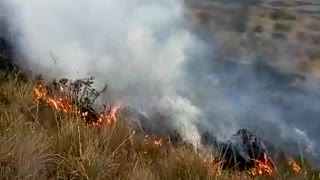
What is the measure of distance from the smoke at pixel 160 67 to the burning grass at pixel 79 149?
3.57ft

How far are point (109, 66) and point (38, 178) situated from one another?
13.1 feet

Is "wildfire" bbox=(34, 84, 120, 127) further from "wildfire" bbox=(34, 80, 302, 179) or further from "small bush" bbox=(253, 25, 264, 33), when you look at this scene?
"small bush" bbox=(253, 25, 264, 33)

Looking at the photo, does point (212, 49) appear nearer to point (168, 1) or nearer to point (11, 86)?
point (168, 1)

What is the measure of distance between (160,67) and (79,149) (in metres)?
4.35

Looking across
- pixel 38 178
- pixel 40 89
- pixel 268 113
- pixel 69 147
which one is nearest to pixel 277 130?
pixel 268 113

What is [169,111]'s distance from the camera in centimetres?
659

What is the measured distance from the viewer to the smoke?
21.6 feet

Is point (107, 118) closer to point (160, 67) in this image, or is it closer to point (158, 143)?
point (158, 143)

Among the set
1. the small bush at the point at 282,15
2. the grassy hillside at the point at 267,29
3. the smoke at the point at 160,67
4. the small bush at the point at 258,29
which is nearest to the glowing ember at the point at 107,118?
the smoke at the point at 160,67

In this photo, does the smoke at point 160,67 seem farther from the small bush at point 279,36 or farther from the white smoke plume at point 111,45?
the small bush at point 279,36

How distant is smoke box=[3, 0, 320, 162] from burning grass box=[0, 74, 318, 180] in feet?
3.57

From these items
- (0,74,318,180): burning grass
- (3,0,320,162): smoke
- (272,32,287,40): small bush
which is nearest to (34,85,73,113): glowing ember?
(0,74,318,180): burning grass

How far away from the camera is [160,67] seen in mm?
7809

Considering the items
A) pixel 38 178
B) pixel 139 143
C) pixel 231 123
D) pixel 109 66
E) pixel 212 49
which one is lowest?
pixel 38 178
